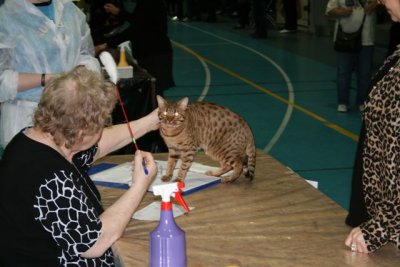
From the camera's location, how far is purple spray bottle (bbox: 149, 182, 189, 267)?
6.83ft

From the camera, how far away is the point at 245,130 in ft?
10.9

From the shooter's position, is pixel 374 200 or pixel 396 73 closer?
pixel 396 73

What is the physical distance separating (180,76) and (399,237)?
955cm

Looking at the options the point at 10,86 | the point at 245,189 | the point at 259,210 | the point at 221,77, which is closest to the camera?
the point at 259,210

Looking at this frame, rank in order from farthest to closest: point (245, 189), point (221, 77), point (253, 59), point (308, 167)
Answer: point (253, 59) → point (221, 77) → point (308, 167) → point (245, 189)

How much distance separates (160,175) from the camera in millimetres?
3436

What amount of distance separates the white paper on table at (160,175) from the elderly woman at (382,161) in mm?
1004

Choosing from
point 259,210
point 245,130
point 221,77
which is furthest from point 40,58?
point 221,77

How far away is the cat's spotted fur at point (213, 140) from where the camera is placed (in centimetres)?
324

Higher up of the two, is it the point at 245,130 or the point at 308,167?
the point at 245,130

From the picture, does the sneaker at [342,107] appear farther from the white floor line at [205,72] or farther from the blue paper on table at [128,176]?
the blue paper on table at [128,176]

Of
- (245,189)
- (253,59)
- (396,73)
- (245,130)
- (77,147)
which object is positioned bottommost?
(253,59)

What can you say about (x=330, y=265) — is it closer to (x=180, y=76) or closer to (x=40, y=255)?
(x=40, y=255)

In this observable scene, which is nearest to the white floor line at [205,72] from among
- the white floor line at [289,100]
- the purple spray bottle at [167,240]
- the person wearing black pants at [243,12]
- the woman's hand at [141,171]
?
the white floor line at [289,100]
